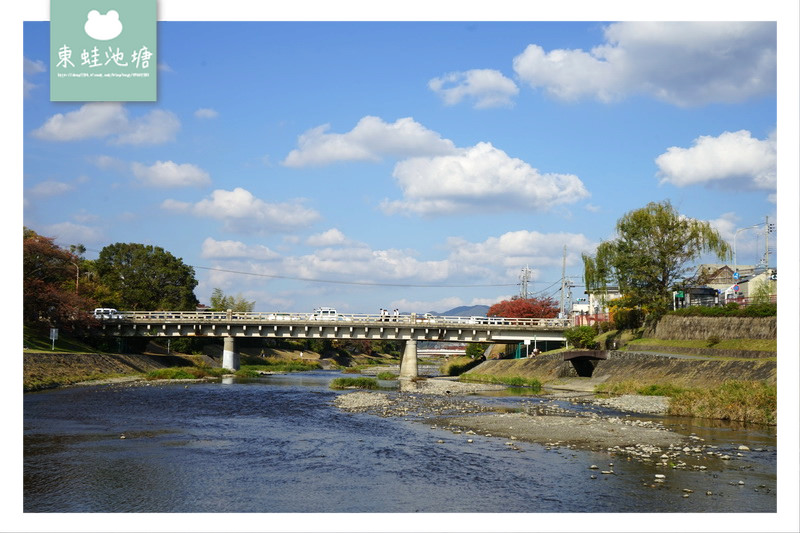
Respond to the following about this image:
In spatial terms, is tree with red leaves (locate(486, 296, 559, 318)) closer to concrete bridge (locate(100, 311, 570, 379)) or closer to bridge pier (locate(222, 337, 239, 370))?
concrete bridge (locate(100, 311, 570, 379))

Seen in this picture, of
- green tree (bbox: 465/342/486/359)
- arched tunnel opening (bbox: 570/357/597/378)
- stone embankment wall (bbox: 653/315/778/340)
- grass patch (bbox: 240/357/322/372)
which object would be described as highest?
stone embankment wall (bbox: 653/315/778/340)

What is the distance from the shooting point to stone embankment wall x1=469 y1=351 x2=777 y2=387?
42062mm

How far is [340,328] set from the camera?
3506 inches

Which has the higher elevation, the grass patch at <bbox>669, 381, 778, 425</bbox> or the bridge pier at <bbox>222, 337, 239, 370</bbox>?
Result: the grass patch at <bbox>669, 381, 778, 425</bbox>

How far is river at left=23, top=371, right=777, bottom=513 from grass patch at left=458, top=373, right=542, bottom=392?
28571 millimetres

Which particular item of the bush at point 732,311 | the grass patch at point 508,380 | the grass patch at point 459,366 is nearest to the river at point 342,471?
the bush at point 732,311

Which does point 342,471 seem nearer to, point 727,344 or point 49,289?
point 727,344

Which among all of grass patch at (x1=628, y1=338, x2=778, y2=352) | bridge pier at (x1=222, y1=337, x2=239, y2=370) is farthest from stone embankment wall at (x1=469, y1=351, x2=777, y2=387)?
bridge pier at (x1=222, y1=337, x2=239, y2=370)

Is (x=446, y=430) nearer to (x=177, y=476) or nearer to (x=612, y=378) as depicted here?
(x=177, y=476)

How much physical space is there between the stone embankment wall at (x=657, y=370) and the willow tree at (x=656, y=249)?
11256 mm

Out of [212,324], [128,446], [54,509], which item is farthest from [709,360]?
[212,324]

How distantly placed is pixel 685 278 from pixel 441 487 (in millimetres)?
60027

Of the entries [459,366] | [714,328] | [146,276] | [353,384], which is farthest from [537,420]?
[146,276]

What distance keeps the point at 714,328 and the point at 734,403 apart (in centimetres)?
2142
